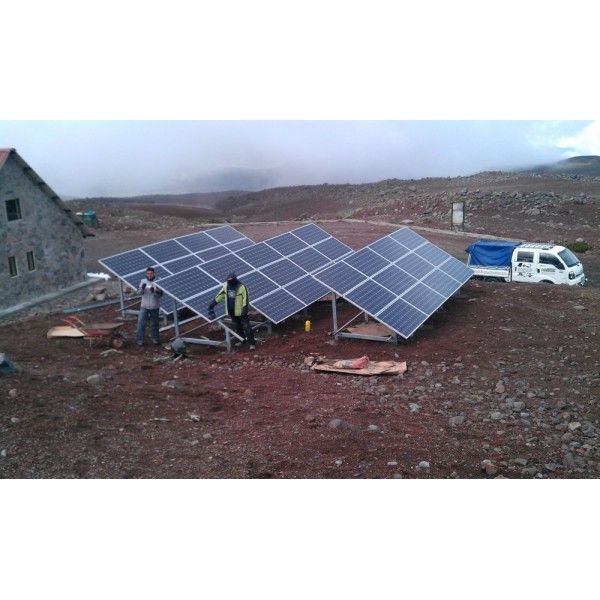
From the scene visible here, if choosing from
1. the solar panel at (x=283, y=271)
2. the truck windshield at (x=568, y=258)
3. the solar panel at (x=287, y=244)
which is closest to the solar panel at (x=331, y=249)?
the solar panel at (x=287, y=244)

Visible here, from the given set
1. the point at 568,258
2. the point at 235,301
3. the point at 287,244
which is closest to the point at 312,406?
the point at 235,301

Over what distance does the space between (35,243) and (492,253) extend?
13.4 meters

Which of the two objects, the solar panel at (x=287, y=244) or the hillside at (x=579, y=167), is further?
the hillside at (x=579, y=167)

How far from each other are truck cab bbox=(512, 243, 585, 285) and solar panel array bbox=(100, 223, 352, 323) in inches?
219

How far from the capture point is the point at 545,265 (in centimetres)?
1892

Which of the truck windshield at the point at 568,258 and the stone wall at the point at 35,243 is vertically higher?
the stone wall at the point at 35,243

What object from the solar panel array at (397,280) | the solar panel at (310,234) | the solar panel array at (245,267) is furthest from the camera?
the solar panel at (310,234)

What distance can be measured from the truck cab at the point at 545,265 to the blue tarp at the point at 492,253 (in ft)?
0.77

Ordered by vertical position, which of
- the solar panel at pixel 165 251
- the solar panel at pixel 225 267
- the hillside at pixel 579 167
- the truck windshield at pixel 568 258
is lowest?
the truck windshield at pixel 568 258

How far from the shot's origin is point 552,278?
18891mm

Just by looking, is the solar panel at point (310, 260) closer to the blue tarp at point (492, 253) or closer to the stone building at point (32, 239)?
the blue tarp at point (492, 253)

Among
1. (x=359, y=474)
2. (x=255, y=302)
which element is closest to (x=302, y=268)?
(x=255, y=302)

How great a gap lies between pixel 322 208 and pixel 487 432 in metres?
42.1

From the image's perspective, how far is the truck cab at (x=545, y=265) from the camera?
61.5ft
